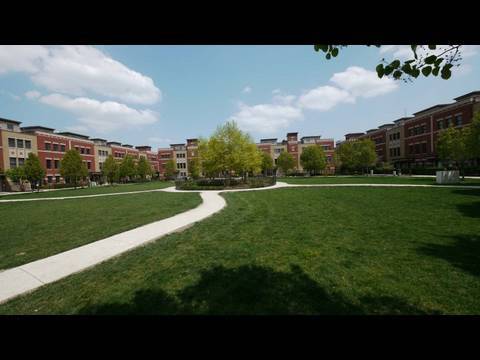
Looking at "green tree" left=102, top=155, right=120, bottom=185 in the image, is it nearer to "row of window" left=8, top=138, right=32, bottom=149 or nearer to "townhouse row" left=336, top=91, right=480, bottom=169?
"row of window" left=8, top=138, right=32, bottom=149

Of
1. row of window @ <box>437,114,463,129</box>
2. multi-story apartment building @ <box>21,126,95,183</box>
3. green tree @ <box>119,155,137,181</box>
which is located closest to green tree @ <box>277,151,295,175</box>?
row of window @ <box>437,114,463,129</box>

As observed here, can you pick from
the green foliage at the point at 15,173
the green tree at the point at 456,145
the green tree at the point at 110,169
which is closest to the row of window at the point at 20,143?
the green foliage at the point at 15,173

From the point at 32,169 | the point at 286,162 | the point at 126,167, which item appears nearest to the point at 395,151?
the point at 286,162

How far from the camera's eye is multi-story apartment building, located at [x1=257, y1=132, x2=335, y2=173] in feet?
240

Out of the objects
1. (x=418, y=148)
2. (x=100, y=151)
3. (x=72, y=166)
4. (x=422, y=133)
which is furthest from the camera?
(x=100, y=151)

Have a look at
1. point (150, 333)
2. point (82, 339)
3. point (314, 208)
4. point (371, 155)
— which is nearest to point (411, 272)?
point (150, 333)

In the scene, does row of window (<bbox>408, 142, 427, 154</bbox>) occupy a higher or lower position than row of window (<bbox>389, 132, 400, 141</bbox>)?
lower

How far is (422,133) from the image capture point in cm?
→ 4709

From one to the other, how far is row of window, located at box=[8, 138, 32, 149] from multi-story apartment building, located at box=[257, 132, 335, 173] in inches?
2223

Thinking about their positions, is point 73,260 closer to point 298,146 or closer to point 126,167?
point 126,167

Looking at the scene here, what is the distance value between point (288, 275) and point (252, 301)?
Answer: 112 cm

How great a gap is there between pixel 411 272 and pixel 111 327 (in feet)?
17.0
